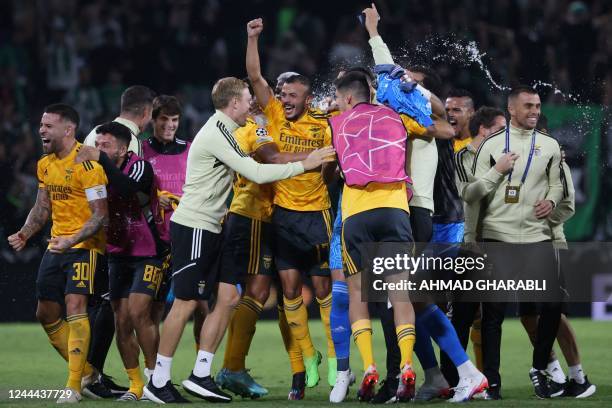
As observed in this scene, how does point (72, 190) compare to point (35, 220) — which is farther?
point (35, 220)

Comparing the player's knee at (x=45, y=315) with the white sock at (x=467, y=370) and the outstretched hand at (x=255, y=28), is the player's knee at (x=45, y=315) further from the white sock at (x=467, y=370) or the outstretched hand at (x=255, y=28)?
the white sock at (x=467, y=370)

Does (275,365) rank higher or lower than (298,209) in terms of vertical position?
lower

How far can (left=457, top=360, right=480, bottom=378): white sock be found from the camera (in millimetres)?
7066

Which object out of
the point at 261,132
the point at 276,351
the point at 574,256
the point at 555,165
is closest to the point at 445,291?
the point at 555,165

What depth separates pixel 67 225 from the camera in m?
7.54

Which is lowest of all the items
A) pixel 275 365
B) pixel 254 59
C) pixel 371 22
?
pixel 275 365

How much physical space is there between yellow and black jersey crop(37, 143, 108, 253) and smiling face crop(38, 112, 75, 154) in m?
0.07

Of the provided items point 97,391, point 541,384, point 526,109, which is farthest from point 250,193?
point 541,384

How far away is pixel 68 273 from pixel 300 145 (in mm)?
1885

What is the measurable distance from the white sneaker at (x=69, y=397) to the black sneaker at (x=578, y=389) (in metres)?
3.26

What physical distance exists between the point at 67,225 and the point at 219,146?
116cm

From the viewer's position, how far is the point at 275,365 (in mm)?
9844

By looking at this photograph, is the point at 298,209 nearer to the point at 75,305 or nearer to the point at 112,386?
the point at 75,305

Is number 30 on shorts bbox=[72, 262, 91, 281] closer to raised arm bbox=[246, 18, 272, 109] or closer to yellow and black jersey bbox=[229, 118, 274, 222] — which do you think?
yellow and black jersey bbox=[229, 118, 274, 222]
